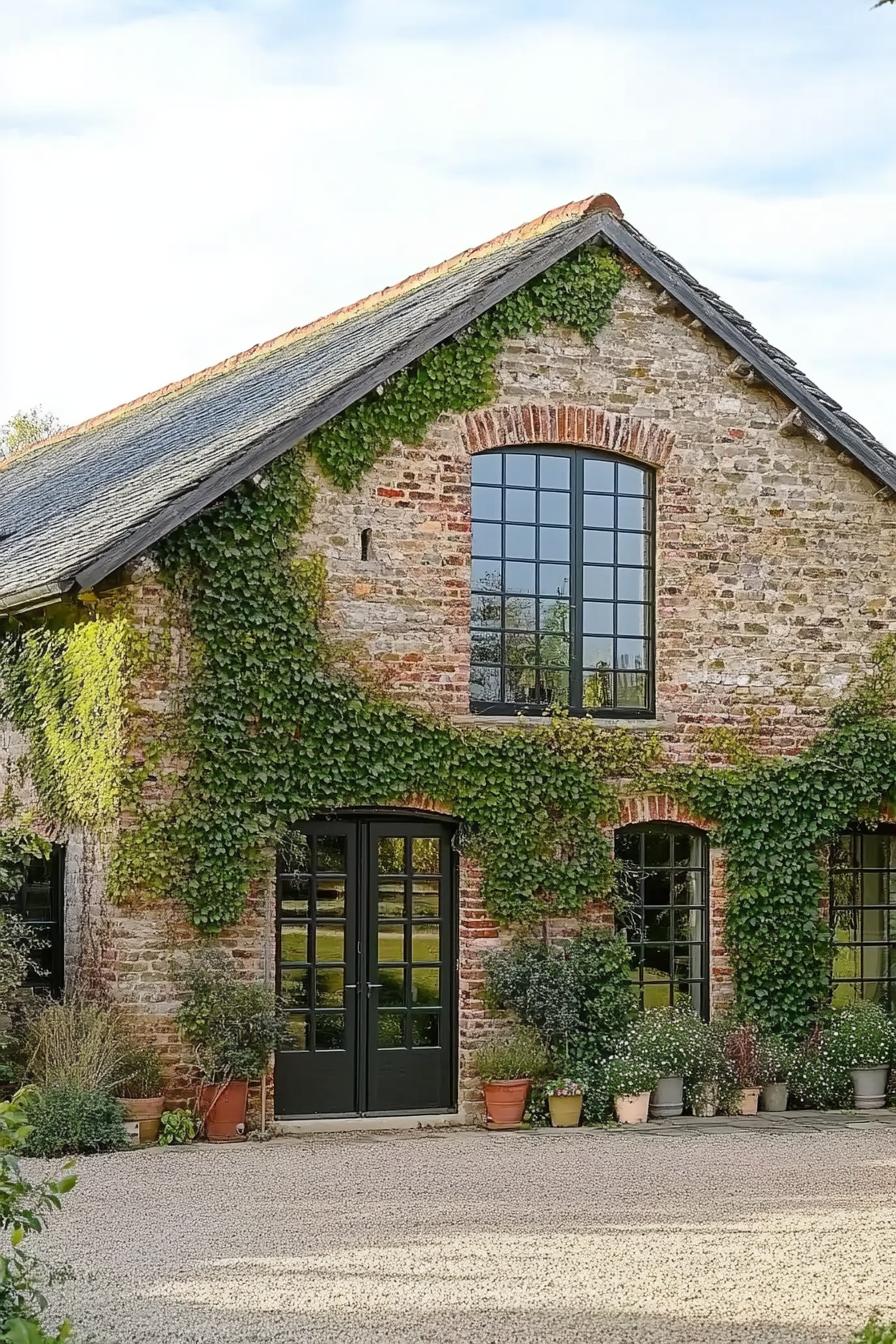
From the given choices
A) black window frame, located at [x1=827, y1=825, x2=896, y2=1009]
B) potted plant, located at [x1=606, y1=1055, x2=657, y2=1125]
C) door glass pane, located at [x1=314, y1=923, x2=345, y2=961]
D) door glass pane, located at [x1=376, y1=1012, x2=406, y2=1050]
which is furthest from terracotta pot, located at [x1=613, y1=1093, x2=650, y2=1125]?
black window frame, located at [x1=827, y1=825, x2=896, y2=1009]

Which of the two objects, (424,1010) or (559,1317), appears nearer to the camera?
(559,1317)

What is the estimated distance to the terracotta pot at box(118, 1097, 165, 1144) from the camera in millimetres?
12953

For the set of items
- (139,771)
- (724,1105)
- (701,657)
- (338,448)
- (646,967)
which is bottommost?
(724,1105)

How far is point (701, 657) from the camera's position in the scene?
51.2 feet

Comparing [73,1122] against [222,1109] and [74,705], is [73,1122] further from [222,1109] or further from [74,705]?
[74,705]

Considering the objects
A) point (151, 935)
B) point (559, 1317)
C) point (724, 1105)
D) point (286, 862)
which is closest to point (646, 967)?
point (724, 1105)

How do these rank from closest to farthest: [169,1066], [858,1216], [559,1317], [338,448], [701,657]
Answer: [559,1317], [858,1216], [169,1066], [338,448], [701,657]

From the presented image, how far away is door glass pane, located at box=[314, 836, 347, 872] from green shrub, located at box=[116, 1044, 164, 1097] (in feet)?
6.40

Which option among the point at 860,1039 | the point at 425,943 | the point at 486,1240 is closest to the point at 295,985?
the point at 425,943

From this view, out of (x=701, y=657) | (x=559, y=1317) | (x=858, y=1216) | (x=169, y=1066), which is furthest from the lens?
(x=701, y=657)

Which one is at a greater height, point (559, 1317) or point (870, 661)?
point (870, 661)

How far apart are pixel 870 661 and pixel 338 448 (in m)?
5.02

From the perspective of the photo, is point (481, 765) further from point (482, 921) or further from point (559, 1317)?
point (559, 1317)

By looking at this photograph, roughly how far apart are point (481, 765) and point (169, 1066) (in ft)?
10.6
